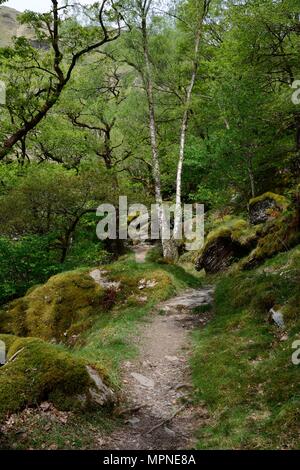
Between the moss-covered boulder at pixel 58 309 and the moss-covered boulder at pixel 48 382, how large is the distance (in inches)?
256

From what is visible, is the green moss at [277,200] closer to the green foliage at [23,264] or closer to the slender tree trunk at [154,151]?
the slender tree trunk at [154,151]

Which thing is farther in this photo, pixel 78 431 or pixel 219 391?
pixel 219 391

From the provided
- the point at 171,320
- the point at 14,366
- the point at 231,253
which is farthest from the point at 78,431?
the point at 231,253

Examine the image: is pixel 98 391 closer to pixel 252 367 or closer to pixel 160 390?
pixel 160 390

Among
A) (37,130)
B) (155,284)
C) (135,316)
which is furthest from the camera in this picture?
(37,130)

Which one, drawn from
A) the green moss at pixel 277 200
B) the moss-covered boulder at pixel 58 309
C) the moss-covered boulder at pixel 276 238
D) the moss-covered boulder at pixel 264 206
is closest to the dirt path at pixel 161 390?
the moss-covered boulder at pixel 58 309

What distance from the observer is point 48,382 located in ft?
22.3

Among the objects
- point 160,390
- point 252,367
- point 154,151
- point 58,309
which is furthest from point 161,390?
point 154,151

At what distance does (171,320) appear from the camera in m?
13.0

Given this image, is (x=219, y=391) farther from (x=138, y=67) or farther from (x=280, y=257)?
(x=138, y=67)

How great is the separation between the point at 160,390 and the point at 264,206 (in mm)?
12130

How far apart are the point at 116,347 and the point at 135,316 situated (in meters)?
2.72

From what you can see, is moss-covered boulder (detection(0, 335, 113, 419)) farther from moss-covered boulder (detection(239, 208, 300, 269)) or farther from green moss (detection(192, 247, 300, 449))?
moss-covered boulder (detection(239, 208, 300, 269))

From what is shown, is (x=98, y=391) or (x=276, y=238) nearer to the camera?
(x=98, y=391)
